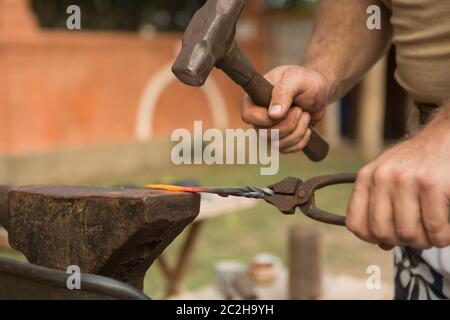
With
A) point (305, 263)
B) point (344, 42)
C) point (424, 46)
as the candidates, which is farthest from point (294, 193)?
point (305, 263)

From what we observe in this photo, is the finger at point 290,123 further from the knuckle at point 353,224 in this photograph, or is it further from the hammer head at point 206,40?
the knuckle at point 353,224

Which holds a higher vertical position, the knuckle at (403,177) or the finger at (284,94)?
the finger at (284,94)

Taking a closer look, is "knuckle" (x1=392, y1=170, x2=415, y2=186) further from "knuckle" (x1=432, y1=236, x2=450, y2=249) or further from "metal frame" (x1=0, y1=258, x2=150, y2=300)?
"metal frame" (x1=0, y1=258, x2=150, y2=300)

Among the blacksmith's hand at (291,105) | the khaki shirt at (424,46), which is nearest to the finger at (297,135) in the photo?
the blacksmith's hand at (291,105)

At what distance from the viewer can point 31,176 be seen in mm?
8234

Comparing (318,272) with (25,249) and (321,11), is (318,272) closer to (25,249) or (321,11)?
(321,11)

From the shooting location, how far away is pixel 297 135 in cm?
173

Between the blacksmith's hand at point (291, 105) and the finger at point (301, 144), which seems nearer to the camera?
the blacksmith's hand at point (291, 105)

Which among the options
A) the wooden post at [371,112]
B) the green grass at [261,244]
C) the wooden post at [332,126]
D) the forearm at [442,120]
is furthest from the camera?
the wooden post at [332,126]

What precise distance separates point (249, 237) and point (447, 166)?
5.16 metres

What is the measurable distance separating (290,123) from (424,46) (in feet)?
1.16

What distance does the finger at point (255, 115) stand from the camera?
1650mm

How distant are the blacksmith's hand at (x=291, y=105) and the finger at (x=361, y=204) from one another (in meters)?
0.45

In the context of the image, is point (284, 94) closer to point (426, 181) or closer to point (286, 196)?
point (286, 196)
